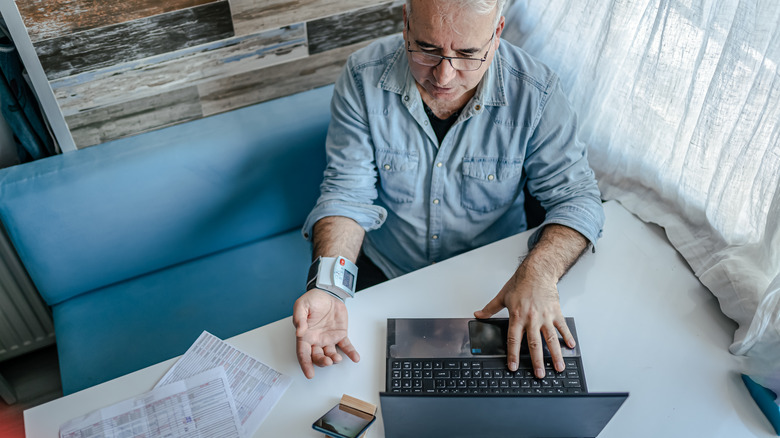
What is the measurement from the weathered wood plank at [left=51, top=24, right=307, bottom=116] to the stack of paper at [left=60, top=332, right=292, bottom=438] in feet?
2.77

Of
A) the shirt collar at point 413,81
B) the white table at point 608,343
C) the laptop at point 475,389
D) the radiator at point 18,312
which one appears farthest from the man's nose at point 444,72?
the radiator at point 18,312

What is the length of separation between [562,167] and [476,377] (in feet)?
1.93

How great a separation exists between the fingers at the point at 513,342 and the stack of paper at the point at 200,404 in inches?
17.7

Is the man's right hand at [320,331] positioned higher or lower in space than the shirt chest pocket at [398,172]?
lower

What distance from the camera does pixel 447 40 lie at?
1.21m

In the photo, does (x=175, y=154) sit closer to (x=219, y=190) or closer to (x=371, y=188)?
(x=219, y=190)

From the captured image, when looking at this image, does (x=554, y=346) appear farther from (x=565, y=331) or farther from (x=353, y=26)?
(x=353, y=26)

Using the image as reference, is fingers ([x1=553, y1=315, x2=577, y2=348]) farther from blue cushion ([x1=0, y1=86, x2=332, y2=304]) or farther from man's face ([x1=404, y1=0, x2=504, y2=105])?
blue cushion ([x1=0, y1=86, x2=332, y2=304])

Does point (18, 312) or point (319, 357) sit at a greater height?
point (319, 357)

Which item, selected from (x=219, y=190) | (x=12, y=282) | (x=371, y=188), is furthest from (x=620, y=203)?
(x=12, y=282)

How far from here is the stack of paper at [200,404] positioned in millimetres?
1096

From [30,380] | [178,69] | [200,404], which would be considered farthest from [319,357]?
[30,380]

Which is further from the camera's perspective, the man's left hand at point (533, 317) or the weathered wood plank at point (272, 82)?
the weathered wood plank at point (272, 82)

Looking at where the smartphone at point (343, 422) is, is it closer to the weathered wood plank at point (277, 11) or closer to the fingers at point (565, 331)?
the fingers at point (565, 331)
